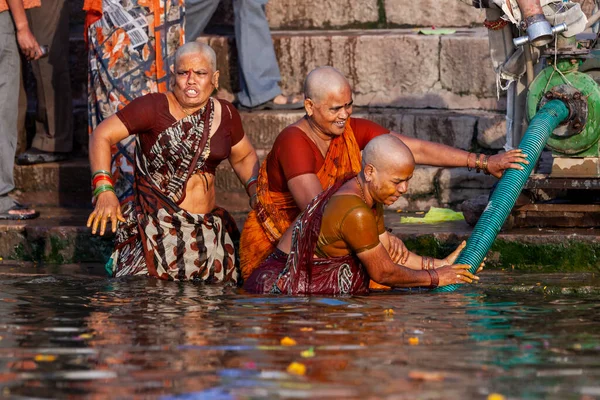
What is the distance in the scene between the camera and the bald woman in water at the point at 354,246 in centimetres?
613

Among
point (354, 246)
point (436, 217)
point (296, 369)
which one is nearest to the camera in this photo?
point (296, 369)

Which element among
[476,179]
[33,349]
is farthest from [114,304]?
[476,179]

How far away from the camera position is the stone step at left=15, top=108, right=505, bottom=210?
350 inches

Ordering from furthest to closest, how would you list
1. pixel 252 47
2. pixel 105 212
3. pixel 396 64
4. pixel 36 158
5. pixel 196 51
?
1. pixel 396 64
2. pixel 252 47
3. pixel 36 158
4. pixel 196 51
5. pixel 105 212

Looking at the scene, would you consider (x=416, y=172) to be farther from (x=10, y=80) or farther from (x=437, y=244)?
(x=10, y=80)

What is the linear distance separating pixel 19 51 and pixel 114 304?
360cm

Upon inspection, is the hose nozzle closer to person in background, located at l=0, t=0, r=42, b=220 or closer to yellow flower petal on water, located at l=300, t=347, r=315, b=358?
yellow flower petal on water, located at l=300, t=347, r=315, b=358

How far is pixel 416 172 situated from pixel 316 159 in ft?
7.18

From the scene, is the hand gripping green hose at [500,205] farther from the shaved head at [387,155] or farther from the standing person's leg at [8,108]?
the standing person's leg at [8,108]

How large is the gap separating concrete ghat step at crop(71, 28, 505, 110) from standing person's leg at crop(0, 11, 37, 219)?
1.73m

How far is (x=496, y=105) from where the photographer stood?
9539 millimetres

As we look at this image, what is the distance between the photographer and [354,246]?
246 inches

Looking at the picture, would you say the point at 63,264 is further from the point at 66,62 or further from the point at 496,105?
the point at 496,105

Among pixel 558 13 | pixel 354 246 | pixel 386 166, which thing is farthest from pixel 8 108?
pixel 558 13
